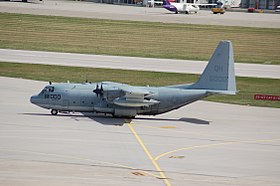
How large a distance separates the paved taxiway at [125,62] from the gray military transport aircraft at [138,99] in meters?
22.3

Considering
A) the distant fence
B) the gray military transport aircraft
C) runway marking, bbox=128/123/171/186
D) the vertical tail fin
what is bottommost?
the distant fence

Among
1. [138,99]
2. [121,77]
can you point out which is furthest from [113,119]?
[121,77]

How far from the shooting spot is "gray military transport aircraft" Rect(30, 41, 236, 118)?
1766 inches

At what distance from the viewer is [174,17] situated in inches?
5079

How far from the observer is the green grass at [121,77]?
60.8 meters

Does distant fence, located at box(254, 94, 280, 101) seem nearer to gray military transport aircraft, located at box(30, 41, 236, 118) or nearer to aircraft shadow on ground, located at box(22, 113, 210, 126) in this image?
aircraft shadow on ground, located at box(22, 113, 210, 126)

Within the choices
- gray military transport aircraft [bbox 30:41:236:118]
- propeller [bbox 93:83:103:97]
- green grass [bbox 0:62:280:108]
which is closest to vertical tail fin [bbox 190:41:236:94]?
gray military transport aircraft [bbox 30:41:236:118]

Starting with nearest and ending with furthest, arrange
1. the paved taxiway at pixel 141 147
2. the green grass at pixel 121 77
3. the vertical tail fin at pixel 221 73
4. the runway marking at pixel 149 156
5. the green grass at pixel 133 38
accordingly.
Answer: the runway marking at pixel 149 156
the paved taxiway at pixel 141 147
the vertical tail fin at pixel 221 73
the green grass at pixel 121 77
the green grass at pixel 133 38

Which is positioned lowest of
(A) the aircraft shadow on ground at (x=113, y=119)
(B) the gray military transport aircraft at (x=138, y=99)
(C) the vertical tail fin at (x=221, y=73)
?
(A) the aircraft shadow on ground at (x=113, y=119)

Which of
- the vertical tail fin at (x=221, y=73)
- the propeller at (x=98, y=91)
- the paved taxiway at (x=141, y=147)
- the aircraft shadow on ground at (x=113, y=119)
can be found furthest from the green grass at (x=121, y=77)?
the propeller at (x=98, y=91)

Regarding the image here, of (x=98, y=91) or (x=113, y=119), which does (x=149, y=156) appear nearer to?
(x=98, y=91)

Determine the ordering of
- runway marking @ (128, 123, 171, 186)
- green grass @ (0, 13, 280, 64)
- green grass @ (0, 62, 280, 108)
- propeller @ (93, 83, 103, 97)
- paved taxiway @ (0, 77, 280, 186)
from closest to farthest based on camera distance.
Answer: runway marking @ (128, 123, 171, 186) < paved taxiway @ (0, 77, 280, 186) < propeller @ (93, 83, 103, 97) < green grass @ (0, 62, 280, 108) < green grass @ (0, 13, 280, 64)

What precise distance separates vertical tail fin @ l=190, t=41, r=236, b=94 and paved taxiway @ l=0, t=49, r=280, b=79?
22185 millimetres

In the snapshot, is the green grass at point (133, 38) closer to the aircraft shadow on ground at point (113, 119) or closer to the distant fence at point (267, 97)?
the distant fence at point (267, 97)
